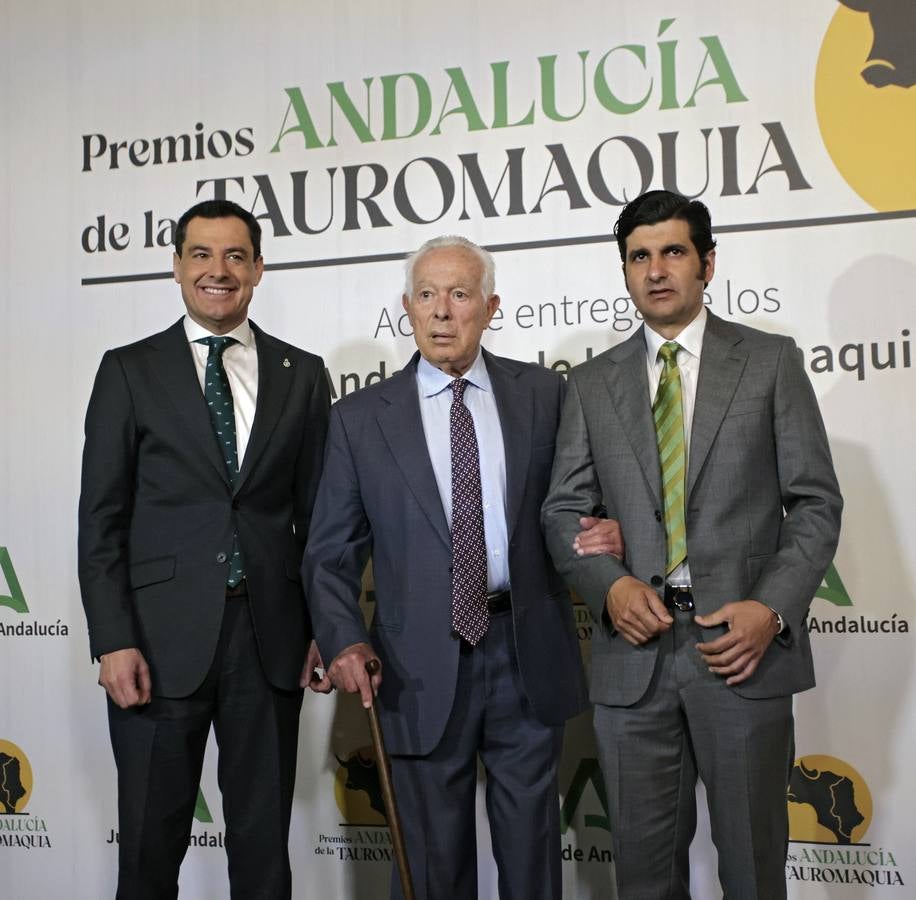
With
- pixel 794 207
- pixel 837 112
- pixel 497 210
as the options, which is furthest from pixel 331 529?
pixel 837 112

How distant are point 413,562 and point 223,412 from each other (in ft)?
2.01

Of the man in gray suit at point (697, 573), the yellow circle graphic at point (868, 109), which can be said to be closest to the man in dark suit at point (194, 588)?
the man in gray suit at point (697, 573)

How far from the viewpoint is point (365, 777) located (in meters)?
3.46

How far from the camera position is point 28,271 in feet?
12.6

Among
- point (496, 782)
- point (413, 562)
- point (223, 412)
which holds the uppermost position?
point (223, 412)

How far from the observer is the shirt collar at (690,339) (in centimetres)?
248

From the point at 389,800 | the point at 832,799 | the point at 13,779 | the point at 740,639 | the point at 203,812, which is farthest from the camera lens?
the point at 13,779

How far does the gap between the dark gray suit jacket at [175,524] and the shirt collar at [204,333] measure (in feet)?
0.20

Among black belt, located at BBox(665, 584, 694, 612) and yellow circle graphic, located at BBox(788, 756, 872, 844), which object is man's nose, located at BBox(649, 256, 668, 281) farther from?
yellow circle graphic, located at BBox(788, 756, 872, 844)

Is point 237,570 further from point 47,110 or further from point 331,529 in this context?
point 47,110

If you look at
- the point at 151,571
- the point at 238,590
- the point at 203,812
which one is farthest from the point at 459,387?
the point at 203,812

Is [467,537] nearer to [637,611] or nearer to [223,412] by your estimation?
[637,611]

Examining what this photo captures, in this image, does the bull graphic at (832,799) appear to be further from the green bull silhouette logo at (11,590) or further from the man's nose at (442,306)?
the green bull silhouette logo at (11,590)

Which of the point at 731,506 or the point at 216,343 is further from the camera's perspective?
the point at 216,343
